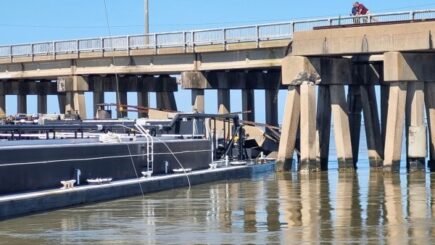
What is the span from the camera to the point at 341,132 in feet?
134

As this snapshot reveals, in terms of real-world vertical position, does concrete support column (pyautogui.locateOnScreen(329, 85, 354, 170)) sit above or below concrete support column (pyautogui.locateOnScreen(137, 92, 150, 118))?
below

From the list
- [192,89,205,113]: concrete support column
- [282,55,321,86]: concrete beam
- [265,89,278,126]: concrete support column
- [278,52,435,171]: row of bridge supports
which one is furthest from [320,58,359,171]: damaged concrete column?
[265,89,278,126]: concrete support column

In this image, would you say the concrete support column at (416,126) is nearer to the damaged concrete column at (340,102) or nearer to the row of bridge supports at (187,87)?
the damaged concrete column at (340,102)

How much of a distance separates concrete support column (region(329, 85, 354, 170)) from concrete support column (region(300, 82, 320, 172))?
3.18 ft

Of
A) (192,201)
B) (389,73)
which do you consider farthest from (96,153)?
(389,73)

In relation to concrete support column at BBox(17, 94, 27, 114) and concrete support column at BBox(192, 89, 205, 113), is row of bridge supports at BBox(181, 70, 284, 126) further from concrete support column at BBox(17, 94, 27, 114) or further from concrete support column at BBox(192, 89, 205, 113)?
concrete support column at BBox(17, 94, 27, 114)

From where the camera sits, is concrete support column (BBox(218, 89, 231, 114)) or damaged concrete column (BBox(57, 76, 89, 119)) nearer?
concrete support column (BBox(218, 89, 231, 114))

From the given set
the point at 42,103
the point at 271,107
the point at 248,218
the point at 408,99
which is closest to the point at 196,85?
the point at 271,107

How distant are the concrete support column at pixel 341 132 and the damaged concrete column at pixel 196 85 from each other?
35.6 ft

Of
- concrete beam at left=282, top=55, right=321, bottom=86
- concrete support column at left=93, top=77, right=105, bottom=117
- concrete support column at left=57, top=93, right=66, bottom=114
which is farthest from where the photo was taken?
concrete support column at left=57, top=93, right=66, bottom=114

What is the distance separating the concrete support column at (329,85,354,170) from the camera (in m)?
41.0

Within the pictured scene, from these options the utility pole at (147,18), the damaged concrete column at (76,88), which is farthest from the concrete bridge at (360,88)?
the utility pole at (147,18)

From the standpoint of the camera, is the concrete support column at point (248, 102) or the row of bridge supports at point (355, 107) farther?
the concrete support column at point (248, 102)

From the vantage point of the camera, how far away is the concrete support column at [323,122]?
42938 millimetres
